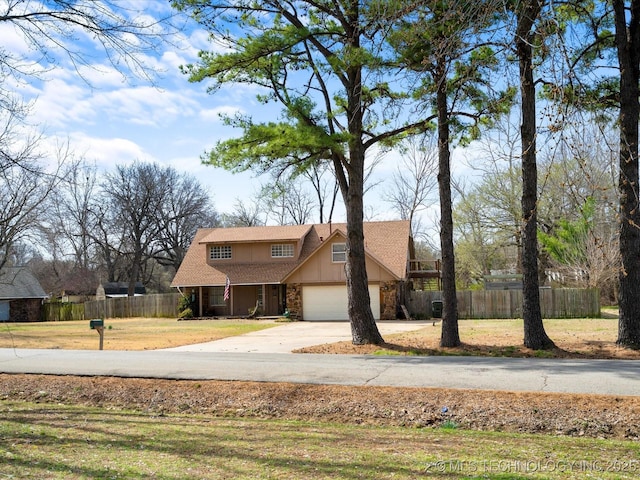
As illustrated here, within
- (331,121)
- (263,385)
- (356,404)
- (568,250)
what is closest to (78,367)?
(263,385)

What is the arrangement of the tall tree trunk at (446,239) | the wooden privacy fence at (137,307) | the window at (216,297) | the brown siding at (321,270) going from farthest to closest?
the wooden privacy fence at (137,307), the window at (216,297), the brown siding at (321,270), the tall tree trunk at (446,239)

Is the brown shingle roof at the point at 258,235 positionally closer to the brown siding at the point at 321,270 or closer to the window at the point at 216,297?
the window at the point at 216,297

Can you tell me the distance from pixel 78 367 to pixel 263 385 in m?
4.71

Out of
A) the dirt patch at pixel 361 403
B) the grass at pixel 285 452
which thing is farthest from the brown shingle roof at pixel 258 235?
the grass at pixel 285 452

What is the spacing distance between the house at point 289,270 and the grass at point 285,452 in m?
25.0

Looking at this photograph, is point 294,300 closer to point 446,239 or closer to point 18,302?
point 446,239

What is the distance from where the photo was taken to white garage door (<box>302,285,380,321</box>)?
33.8 m

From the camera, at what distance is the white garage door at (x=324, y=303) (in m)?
33.8

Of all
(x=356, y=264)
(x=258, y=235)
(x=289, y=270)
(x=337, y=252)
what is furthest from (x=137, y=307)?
(x=356, y=264)

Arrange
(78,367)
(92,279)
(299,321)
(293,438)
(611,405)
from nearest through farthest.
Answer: (293,438) < (611,405) < (78,367) < (299,321) < (92,279)

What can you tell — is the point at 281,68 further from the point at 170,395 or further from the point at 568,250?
the point at 568,250

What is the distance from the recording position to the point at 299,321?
108 ft

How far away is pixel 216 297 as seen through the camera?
3903 cm

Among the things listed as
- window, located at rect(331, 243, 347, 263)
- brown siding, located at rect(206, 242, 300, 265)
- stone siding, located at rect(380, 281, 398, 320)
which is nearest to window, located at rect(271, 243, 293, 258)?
brown siding, located at rect(206, 242, 300, 265)
